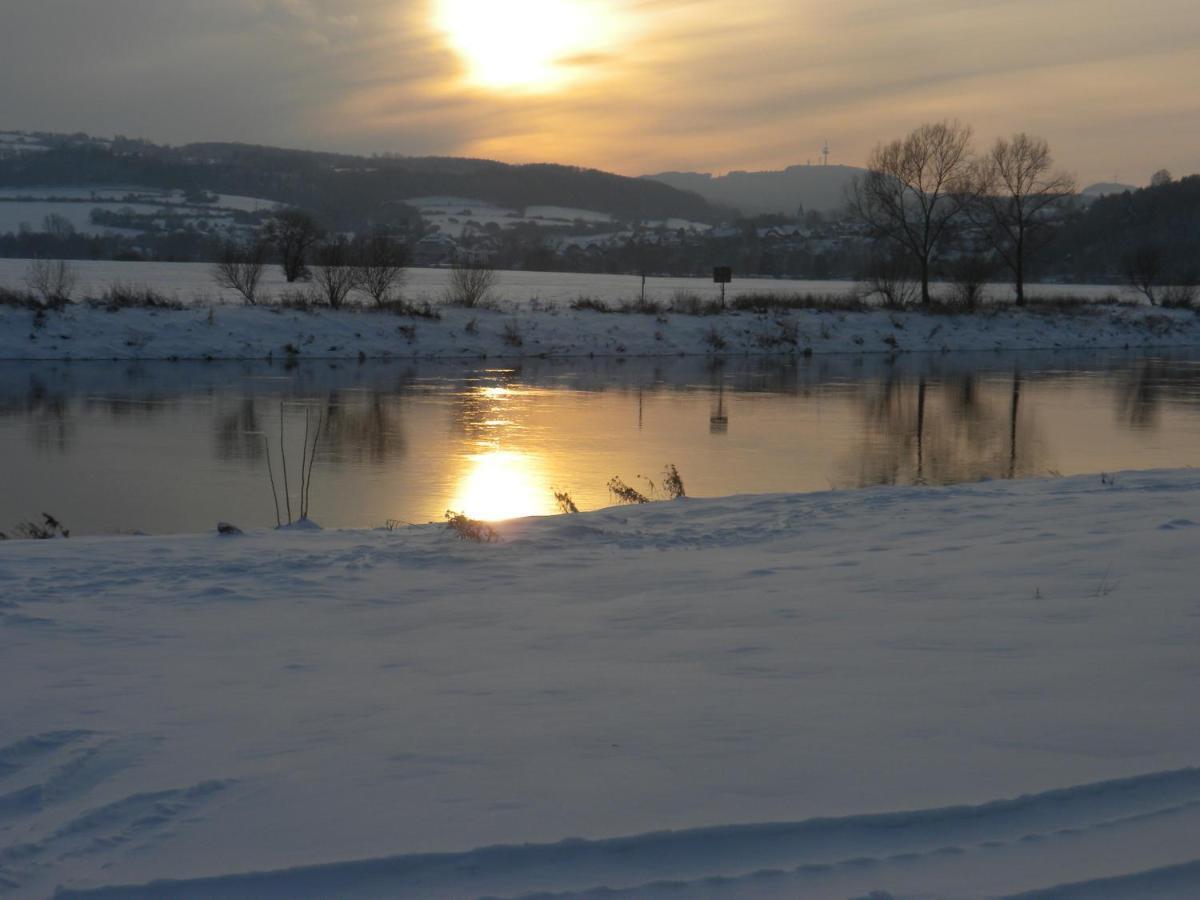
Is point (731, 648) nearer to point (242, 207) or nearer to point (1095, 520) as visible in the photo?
point (1095, 520)

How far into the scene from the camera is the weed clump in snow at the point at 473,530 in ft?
28.7

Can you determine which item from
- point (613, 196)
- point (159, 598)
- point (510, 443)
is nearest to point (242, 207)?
point (613, 196)

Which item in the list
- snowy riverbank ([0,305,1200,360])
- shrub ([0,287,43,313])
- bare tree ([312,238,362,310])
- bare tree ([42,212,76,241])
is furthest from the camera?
bare tree ([42,212,76,241])

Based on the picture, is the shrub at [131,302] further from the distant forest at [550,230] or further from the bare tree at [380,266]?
the distant forest at [550,230]

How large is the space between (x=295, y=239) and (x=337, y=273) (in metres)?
8.45

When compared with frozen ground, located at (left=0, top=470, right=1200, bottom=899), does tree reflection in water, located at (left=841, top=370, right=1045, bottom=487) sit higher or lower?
lower

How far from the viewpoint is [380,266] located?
41031mm

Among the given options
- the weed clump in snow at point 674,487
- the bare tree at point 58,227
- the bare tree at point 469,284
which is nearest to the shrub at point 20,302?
the bare tree at point 469,284

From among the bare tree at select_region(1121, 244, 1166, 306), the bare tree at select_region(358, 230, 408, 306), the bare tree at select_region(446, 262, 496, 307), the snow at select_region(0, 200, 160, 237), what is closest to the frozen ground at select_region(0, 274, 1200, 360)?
the bare tree at select_region(446, 262, 496, 307)

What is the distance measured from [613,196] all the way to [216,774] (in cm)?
15891

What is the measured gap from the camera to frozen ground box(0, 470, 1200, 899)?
3512mm

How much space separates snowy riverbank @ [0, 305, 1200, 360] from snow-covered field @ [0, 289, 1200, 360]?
1.9 inches

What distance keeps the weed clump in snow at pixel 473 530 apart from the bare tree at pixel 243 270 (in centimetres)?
3283

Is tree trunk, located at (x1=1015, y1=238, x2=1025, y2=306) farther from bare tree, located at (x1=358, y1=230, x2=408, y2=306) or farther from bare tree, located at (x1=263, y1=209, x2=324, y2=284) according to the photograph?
bare tree, located at (x1=263, y1=209, x2=324, y2=284)
